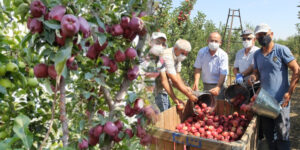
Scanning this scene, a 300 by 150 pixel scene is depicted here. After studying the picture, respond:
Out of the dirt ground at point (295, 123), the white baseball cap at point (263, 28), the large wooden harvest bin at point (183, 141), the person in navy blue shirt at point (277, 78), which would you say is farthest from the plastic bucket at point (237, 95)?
the dirt ground at point (295, 123)

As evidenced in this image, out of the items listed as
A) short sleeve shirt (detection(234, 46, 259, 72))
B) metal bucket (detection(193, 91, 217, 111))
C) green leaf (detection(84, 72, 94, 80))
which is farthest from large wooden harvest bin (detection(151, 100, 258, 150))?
short sleeve shirt (detection(234, 46, 259, 72))

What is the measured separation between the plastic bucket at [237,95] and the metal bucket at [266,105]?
412mm

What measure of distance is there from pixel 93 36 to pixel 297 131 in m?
5.21

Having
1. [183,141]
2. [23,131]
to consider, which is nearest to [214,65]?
[183,141]

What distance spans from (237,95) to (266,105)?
2.10ft

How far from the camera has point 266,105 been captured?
269 cm

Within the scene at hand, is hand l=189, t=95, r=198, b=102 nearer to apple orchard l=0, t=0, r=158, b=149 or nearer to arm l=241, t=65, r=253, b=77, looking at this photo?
arm l=241, t=65, r=253, b=77

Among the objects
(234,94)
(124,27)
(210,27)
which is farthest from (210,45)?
(210,27)

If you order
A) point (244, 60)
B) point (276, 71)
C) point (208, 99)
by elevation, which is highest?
point (244, 60)

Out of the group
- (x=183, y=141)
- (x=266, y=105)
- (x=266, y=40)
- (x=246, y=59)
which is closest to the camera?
(x=183, y=141)

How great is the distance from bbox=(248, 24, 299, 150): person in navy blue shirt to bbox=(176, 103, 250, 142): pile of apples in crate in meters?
0.37

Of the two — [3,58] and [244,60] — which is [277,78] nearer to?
[244,60]

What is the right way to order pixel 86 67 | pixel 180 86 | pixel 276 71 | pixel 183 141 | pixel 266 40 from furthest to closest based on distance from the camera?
pixel 266 40, pixel 276 71, pixel 180 86, pixel 183 141, pixel 86 67

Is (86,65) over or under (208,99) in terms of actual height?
over
